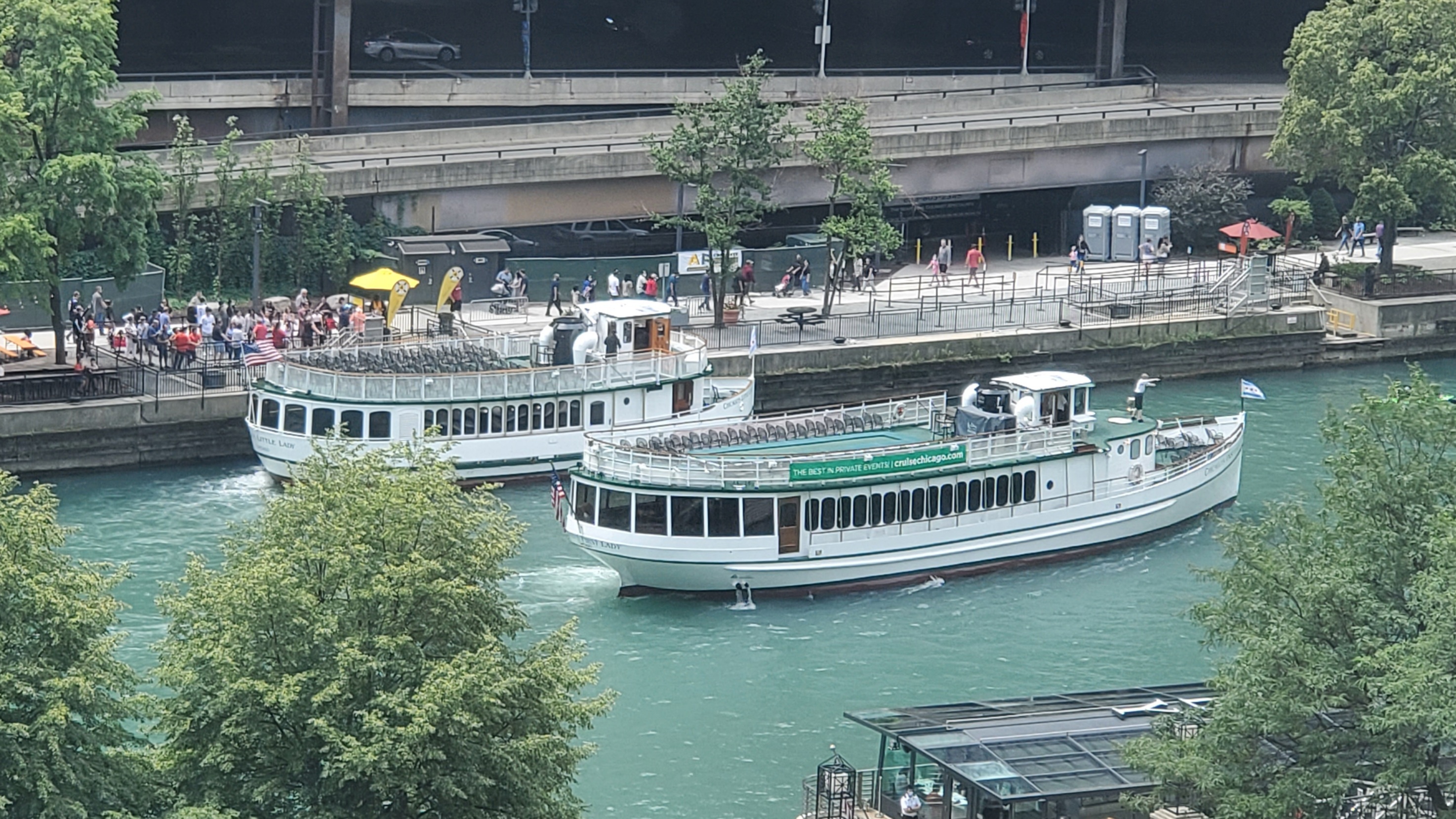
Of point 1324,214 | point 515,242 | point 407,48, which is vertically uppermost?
point 407,48

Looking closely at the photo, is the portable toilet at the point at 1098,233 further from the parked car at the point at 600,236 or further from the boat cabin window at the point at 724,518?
the boat cabin window at the point at 724,518

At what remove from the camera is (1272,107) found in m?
84.6

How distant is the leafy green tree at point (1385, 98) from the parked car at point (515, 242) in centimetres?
2229

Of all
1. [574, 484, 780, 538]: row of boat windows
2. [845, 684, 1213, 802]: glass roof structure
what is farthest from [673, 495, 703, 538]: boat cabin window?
[845, 684, 1213, 802]: glass roof structure

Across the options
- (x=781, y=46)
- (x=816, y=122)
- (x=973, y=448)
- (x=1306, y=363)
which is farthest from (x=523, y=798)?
(x=781, y=46)

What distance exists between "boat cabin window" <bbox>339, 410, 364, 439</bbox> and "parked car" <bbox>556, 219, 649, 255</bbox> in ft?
72.8

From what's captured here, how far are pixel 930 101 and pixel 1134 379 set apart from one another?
16984mm

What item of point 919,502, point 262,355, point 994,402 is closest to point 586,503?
point 919,502

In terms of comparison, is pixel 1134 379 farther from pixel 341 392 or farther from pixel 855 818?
pixel 855 818

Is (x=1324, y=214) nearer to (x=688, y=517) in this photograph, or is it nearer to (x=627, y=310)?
(x=627, y=310)

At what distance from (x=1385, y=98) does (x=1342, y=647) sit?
45147 mm

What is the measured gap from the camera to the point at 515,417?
2267 inches

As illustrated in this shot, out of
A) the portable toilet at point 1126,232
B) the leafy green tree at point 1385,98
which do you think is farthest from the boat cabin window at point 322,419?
the leafy green tree at point 1385,98

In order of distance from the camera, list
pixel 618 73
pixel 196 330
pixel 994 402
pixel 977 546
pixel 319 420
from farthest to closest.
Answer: pixel 618 73 → pixel 196 330 → pixel 319 420 → pixel 994 402 → pixel 977 546
